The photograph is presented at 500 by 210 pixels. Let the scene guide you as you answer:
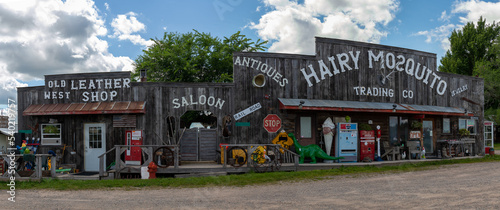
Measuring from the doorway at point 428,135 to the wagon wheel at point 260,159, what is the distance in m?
9.86

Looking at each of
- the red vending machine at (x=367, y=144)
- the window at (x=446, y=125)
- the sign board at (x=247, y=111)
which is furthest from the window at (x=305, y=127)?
the window at (x=446, y=125)

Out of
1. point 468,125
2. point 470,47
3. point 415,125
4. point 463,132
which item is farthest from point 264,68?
point 470,47

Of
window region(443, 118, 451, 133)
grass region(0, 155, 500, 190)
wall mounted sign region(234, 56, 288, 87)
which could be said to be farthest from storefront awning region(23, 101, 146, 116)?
window region(443, 118, 451, 133)

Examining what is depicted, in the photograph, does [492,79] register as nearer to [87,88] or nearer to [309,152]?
[309,152]

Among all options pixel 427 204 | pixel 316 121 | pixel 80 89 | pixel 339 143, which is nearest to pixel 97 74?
pixel 80 89

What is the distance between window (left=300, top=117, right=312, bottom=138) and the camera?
15996 mm

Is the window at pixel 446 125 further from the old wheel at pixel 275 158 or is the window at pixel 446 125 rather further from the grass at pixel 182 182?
the old wheel at pixel 275 158

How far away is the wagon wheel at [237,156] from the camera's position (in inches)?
528

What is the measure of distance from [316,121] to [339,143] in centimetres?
134

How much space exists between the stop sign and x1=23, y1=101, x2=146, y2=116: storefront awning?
4.92m

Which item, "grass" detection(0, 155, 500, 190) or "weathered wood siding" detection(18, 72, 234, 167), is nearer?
"grass" detection(0, 155, 500, 190)

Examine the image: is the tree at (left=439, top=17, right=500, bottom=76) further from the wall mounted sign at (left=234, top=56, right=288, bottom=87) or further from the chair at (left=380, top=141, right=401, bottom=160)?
the wall mounted sign at (left=234, top=56, right=288, bottom=87)

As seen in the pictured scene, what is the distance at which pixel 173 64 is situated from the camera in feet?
107

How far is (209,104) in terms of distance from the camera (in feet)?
49.3
